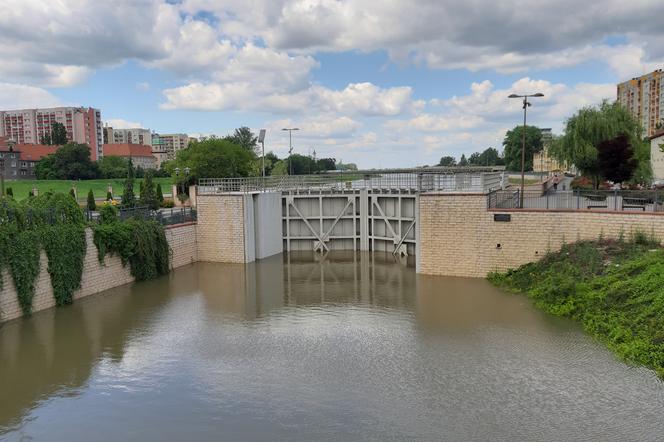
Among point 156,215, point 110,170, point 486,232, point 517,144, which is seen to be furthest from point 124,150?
point 486,232

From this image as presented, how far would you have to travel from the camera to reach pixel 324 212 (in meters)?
29.5

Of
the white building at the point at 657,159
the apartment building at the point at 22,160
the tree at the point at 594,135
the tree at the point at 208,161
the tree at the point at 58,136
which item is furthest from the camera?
the tree at the point at 58,136

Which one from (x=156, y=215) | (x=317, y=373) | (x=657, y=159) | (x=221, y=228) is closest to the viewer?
(x=317, y=373)

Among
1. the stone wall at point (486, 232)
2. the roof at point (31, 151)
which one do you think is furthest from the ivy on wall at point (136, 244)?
the roof at point (31, 151)

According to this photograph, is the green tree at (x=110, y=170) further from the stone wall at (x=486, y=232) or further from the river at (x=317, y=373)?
the stone wall at (x=486, y=232)

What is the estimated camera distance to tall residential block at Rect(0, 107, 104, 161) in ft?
449

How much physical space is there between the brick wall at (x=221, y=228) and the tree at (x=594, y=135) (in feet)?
78.2

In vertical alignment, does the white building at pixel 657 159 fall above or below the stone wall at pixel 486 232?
above

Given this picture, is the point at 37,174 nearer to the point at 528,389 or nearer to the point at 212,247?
the point at 212,247

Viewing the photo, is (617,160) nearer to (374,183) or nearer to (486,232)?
(374,183)

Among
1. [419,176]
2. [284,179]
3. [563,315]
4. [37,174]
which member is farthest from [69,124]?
[563,315]

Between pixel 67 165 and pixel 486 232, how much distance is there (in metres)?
66.8

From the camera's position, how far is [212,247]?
87.6 ft

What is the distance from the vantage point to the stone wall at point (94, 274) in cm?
1634
